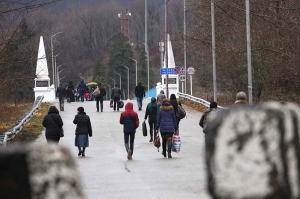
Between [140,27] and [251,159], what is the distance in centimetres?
16162

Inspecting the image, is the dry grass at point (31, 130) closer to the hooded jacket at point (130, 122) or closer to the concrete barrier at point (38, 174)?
the hooded jacket at point (130, 122)

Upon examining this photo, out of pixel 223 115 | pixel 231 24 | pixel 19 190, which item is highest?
pixel 231 24

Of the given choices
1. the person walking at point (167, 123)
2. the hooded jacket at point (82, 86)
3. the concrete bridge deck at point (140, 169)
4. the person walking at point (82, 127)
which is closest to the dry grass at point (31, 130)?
the concrete bridge deck at point (140, 169)

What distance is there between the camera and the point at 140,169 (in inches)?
766

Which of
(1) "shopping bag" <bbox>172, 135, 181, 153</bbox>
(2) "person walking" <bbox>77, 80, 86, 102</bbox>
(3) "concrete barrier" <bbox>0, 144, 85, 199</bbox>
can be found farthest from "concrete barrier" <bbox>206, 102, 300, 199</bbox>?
(2) "person walking" <bbox>77, 80, 86, 102</bbox>

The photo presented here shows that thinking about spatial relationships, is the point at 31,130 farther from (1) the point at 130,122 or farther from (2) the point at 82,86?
(2) the point at 82,86

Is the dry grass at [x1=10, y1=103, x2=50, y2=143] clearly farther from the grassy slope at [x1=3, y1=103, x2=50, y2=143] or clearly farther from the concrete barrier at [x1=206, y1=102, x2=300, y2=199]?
the concrete barrier at [x1=206, y1=102, x2=300, y2=199]

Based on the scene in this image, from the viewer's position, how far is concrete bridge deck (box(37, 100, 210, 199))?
14828 mm

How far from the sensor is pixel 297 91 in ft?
122

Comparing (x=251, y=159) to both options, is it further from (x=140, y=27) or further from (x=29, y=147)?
(x=140, y=27)

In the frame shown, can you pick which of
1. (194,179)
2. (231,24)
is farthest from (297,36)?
(194,179)

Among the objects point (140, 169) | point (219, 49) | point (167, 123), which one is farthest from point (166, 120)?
point (219, 49)

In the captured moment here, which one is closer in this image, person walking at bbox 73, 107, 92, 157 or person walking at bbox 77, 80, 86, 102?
person walking at bbox 73, 107, 92, 157

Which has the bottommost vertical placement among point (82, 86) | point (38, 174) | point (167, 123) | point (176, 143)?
point (176, 143)
